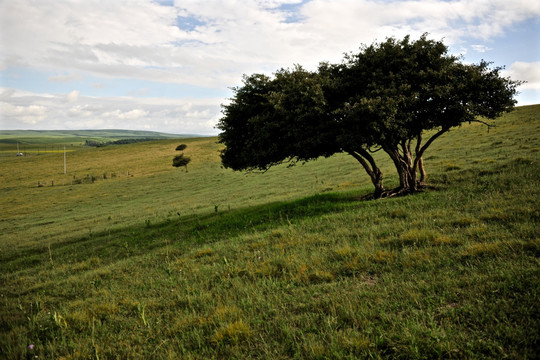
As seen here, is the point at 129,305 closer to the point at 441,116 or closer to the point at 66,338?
the point at 66,338

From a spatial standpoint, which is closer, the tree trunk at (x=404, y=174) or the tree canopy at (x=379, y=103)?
the tree canopy at (x=379, y=103)

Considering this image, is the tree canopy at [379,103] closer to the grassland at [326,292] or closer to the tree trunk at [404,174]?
the tree trunk at [404,174]

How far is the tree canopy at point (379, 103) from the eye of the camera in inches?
530

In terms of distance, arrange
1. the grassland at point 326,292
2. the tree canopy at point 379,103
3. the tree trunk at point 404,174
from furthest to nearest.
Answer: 1. the tree trunk at point 404,174
2. the tree canopy at point 379,103
3. the grassland at point 326,292

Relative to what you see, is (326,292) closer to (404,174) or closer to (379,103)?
(379,103)

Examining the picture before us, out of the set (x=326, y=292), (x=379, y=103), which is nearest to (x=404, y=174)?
(x=379, y=103)

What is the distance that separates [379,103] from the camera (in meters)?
12.8

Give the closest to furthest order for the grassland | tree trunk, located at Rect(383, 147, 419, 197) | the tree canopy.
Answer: the grassland
the tree canopy
tree trunk, located at Rect(383, 147, 419, 197)

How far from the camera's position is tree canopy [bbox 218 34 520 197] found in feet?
44.2

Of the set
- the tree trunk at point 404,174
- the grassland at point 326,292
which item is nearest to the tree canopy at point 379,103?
the tree trunk at point 404,174

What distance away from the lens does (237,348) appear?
4.31 meters

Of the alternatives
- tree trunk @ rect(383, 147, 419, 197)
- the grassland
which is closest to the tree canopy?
tree trunk @ rect(383, 147, 419, 197)

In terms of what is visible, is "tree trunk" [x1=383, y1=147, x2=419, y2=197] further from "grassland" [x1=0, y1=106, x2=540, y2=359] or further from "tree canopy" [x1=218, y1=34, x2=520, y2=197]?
"grassland" [x1=0, y1=106, x2=540, y2=359]

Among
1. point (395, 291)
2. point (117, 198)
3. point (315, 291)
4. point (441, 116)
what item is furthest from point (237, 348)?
point (117, 198)
